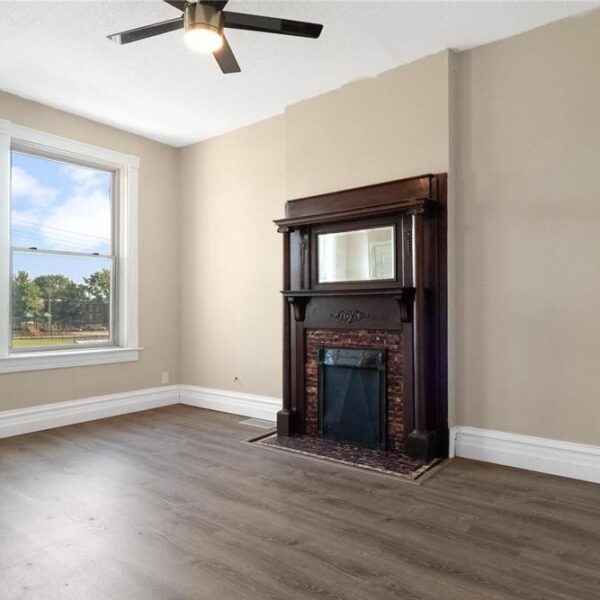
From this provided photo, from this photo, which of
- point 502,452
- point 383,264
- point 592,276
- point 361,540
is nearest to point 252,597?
point 361,540

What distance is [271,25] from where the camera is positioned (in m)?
2.45

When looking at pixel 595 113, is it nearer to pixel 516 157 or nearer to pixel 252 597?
pixel 516 157

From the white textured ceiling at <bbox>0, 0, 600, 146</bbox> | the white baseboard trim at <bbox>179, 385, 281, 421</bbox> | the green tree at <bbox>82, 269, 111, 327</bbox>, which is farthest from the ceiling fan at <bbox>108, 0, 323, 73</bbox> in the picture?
the white baseboard trim at <bbox>179, 385, 281, 421</bbox>

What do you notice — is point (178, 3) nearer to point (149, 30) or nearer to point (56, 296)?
point (149, 30)

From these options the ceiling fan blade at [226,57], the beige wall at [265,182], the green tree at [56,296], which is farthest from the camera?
the green tree at [56,296]

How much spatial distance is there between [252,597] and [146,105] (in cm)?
406

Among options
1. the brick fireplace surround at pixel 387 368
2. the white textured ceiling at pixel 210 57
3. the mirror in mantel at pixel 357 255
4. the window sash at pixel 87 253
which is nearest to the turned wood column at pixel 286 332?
the brick fireplace surround at pixel 387 368

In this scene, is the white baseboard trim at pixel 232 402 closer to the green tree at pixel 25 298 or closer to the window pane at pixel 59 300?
the window pane at pixel 59 300

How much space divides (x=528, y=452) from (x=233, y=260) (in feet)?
10.6

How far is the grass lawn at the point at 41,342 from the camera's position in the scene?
4.25m

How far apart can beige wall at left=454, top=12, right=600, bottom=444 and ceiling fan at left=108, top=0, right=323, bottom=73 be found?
157cm

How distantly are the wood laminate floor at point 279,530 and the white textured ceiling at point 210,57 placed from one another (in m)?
2.94

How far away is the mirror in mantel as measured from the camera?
11.8 feet

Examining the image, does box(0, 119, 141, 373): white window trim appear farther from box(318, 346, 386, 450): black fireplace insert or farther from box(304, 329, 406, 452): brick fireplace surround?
box(318, 346, 386, 450): black fireplace insert
